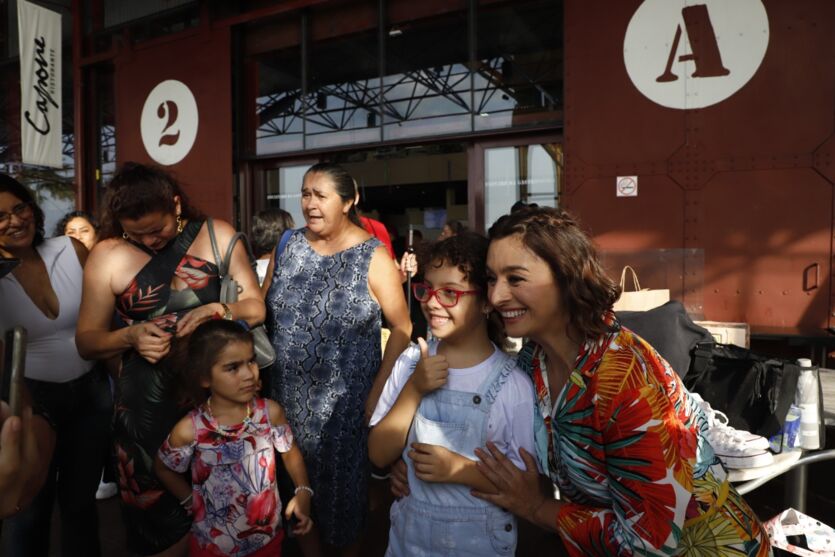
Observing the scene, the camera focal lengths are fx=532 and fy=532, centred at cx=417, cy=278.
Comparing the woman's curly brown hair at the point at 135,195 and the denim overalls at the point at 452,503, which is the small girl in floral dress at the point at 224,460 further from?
the denim overalls at the point at 452,503

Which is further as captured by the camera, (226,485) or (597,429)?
(226,485)

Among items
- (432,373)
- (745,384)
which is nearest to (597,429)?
(432,373)

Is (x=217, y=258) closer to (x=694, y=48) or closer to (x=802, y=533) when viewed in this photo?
(x=802, y=533)

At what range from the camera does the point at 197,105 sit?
25.4ft

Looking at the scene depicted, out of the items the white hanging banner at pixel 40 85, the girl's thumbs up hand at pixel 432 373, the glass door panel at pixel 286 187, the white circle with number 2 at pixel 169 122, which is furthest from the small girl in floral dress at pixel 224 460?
the white hanging banner at pixel 40 85

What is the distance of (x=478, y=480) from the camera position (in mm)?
1576

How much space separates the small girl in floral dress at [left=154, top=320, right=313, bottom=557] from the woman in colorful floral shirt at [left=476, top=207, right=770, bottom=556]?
39.4 inches

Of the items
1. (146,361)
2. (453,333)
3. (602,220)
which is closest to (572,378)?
(453,333)

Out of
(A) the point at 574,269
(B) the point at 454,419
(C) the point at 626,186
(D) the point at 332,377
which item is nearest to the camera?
(A) the point at 574,269

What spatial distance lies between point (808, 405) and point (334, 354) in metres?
2.09

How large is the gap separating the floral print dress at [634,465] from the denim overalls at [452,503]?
0.23 metres

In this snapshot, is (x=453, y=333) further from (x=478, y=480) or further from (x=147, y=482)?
(x=147, y=482)

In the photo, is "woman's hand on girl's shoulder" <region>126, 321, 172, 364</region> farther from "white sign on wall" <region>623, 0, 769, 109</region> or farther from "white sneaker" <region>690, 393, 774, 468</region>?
"white sign on wall" <region>623, 0, 769, 109</region>

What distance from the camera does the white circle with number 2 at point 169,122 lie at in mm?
7859
